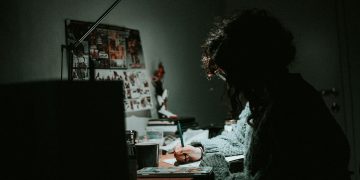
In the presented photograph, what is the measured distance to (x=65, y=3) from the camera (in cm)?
174

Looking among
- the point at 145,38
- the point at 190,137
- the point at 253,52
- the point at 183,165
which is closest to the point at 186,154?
the point at 183,165

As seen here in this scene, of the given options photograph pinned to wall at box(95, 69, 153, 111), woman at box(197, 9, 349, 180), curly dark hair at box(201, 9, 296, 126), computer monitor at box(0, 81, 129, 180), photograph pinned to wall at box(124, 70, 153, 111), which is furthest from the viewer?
photograph pinned to wall at box(124, 70, 153, 111)

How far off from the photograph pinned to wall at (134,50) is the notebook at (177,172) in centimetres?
94

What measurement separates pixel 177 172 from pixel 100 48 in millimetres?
913

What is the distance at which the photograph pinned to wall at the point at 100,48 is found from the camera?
6.06 feet

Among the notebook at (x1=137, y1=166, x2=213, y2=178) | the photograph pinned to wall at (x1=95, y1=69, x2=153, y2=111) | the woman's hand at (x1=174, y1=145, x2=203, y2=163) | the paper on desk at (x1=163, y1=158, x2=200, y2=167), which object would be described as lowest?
the paper on desk at (x1=163, y1=158, x2=200, y2=167)

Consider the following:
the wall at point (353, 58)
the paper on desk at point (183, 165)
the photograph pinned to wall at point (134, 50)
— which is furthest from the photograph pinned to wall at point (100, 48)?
the wall at point (353, 58)

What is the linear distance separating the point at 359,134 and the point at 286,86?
2.01 meters

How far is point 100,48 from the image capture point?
1886 millimetres

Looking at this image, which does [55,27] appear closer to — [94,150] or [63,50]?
[63,50]

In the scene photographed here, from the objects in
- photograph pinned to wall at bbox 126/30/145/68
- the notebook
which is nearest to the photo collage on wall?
photograph pinned to wall at bbox 126/30/145/68

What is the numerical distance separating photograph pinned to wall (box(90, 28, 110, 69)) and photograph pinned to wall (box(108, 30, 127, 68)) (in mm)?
32

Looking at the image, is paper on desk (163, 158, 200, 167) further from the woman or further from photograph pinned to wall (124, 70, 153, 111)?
photograph pinned to wall (124, 70, 153, 111)

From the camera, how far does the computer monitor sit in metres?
0.71
